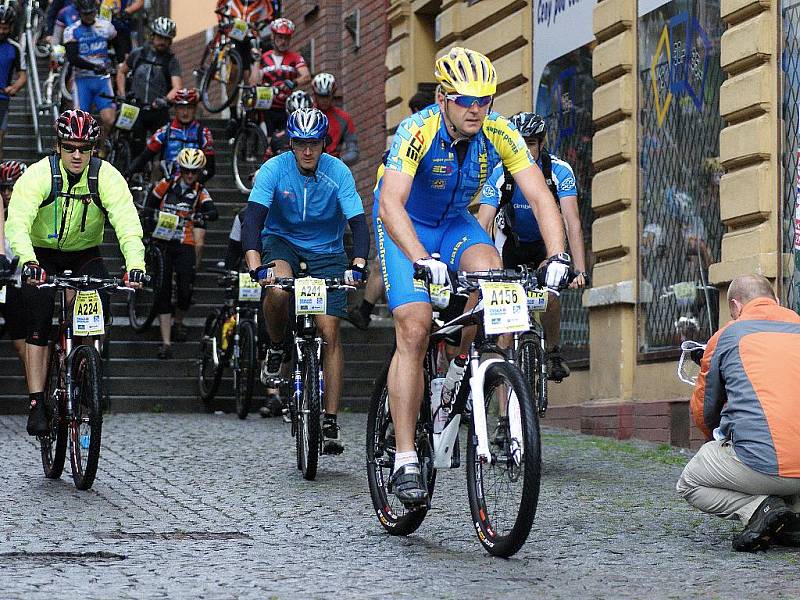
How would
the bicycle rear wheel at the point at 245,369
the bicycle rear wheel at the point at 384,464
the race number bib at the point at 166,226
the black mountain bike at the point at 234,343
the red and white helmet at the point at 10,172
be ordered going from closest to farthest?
the bicycle rear wheel at the point at 384,464, the bicycle rear wheel at the point at 245,369, the black mountain bike at the point at 234,343, the red and white helmet at the point at 10,172, the race number bib at the point at 166,226

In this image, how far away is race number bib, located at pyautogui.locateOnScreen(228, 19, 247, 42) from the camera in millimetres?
22406

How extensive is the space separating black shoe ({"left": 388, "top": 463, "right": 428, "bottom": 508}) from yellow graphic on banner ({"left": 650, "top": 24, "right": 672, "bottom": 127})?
6126 mm

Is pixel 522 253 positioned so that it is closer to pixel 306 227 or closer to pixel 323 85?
pixel 306 227

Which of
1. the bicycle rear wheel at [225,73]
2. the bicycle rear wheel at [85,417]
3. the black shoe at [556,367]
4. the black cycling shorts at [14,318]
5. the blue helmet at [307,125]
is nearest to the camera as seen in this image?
the bicycle rear wheel at [85,417]

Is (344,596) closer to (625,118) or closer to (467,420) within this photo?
(467,420)

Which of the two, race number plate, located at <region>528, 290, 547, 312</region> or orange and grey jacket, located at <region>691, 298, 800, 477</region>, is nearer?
orange and grey jacket, located at <region>691, 298, 800, 477</region>

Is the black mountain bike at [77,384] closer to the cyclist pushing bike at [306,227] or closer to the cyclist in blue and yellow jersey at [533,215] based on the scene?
the cyclist pushing bike at [306,227]

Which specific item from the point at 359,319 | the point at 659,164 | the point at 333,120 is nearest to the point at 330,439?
the point at 659,164

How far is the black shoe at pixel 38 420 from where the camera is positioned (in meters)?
10.1

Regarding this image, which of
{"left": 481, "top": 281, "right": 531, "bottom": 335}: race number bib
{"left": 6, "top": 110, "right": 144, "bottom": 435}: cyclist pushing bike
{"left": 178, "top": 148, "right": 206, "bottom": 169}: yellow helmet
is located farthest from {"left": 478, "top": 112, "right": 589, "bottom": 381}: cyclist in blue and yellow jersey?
{"left": 178, "top": 148, "right": 206, "bottom": 169}: yellow helmet

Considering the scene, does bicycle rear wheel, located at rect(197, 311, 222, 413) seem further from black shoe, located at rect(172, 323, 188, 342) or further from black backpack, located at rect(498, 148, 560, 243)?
black backpack, located at rect(498, 148, 560, 243)

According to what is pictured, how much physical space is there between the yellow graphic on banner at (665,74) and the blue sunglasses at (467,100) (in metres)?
5.61

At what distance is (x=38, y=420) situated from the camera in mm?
10086

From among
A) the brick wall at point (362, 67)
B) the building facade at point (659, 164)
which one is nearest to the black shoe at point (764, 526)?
the building facade at point (659, 164)
